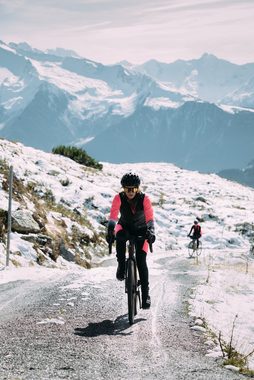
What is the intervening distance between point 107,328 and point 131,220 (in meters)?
1.96

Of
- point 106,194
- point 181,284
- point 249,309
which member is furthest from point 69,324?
point 106,194

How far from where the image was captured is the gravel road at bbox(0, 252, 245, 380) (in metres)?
6.29

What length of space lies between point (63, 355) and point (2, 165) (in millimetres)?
20872

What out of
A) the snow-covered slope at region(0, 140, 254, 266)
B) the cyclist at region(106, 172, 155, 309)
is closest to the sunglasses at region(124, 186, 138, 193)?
the cyclist at region(106, 172, 155, 309)

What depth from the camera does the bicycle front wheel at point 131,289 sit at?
902 cm

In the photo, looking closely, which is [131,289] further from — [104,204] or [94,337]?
[104,204]

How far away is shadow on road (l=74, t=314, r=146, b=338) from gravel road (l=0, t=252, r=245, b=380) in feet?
0.05

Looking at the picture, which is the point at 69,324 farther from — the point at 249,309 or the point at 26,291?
the point at 249,309

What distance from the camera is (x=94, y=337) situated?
7965 millimetres

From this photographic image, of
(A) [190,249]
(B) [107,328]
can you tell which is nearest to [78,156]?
(A) [190,249]

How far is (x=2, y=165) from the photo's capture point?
87.4ft

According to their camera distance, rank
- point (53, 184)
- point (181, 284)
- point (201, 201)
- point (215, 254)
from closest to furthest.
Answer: point (181, 284), point (215, 254), point (53, 184), point (201, 201)

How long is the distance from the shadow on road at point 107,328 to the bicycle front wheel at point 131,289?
0.64ft

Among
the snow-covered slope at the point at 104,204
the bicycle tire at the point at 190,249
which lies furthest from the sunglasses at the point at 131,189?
the bicycle tire at the point at 190,249
